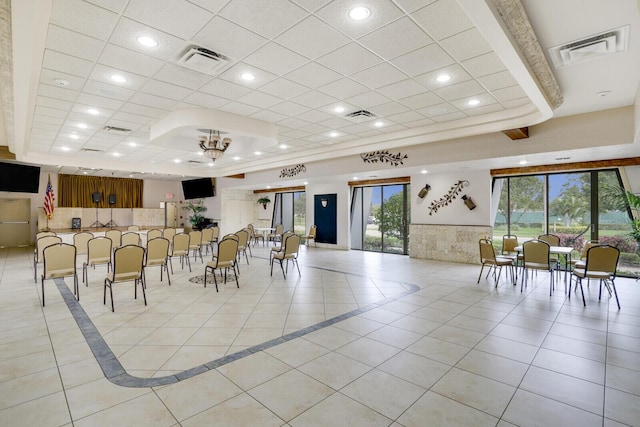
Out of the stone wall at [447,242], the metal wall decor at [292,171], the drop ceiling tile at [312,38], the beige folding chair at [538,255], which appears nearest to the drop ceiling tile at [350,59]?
the drop ceiling tile at [312,38]

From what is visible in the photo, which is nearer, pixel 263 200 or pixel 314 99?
pixel 314 99

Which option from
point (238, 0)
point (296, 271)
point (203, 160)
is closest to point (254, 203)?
point (203, 160)

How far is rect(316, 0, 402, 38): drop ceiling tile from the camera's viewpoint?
290cm

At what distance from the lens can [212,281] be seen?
6559 mm

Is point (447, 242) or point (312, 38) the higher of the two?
point (312, 38)

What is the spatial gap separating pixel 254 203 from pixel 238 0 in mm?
14425

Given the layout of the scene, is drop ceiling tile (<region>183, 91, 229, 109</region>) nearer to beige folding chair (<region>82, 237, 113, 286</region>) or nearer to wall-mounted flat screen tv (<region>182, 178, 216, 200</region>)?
beige folding chair (<region>82, 237, 113, 286</region>)

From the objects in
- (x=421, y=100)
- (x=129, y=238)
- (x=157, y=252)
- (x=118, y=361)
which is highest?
(x=421, y=100)

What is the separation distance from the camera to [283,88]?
493 cm

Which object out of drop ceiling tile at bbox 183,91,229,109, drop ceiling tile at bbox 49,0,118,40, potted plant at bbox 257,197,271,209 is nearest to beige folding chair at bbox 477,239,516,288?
drop ceiling tile at bbox 183,91,229,109

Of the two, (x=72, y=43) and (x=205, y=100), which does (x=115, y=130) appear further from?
(x=72, y=43)

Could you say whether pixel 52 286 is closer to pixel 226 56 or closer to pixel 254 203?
pixel 226 56

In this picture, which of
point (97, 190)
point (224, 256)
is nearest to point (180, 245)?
point (224, 256)

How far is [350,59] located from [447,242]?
23.8 ft
